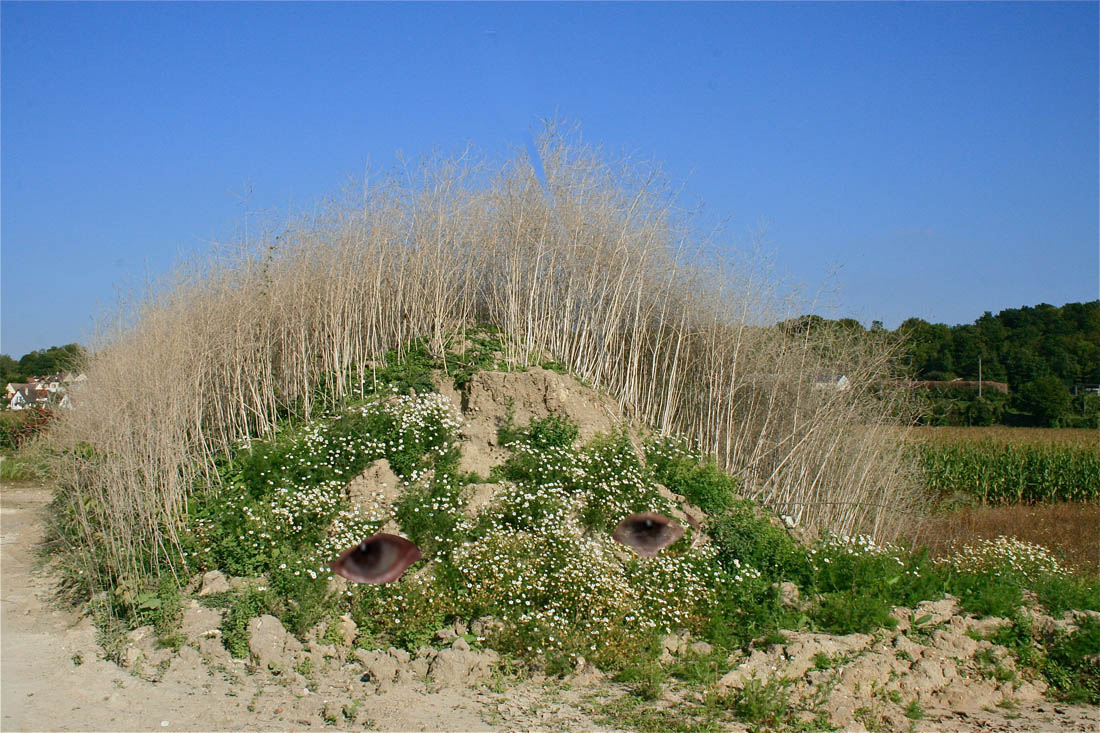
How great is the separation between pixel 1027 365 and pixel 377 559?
30368mm

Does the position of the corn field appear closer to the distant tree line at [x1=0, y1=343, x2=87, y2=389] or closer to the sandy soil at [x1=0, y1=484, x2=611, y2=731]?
the sandy soil at [x1=0, y1=484, x2=611, y2=731]

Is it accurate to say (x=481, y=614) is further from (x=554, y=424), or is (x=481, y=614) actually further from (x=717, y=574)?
(x=554, y=424)

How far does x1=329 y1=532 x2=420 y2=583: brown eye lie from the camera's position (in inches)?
252

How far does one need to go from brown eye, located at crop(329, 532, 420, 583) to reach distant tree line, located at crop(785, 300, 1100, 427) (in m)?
22.7

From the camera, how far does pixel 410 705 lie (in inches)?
192

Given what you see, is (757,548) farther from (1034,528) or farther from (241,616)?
(1034,528)

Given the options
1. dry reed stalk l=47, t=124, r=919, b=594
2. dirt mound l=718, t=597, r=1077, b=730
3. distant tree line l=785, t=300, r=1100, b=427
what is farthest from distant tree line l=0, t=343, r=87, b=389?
distant tree line l=785, t=300, r=1100, b=427

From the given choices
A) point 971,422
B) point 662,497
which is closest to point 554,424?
point 662,497

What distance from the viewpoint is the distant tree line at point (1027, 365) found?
2791cm

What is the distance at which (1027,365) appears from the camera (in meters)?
30.4

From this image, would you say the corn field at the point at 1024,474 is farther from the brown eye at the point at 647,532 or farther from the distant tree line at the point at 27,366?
the distant tree line at the point at 27,366

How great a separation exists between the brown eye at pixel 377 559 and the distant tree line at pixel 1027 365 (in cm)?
2265

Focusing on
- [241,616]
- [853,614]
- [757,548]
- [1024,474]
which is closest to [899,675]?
[853,614]

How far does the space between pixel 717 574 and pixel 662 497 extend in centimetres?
138
